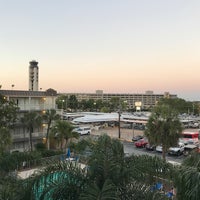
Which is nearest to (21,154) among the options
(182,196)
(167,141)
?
(167,141)

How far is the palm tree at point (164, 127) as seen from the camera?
2888 cm

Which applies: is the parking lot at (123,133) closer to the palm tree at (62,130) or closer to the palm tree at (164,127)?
the palm tree at (62,130)

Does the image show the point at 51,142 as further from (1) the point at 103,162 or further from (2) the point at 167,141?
(1) the point at 103,162

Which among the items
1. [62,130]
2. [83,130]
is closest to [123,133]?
[83,130]

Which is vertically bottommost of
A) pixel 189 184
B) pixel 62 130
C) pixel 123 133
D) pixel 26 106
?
pixel 123 133

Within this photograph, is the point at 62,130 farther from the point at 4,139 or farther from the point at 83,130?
the point at 83,130

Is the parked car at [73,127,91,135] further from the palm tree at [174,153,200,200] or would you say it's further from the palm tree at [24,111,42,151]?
the palm tree at [174,153,200,200]

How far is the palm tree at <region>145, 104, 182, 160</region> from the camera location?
28884 mm

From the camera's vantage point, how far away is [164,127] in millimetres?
28953

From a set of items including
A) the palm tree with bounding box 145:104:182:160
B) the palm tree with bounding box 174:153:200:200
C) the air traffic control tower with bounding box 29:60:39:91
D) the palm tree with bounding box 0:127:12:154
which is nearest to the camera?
the palm tree with bounding box 174:153:200:200

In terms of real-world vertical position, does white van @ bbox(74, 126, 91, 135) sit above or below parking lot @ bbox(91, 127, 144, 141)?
above

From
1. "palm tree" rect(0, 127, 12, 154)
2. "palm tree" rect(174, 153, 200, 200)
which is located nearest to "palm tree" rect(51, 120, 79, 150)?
"palm tree" rect(0, 127, 12, 154)

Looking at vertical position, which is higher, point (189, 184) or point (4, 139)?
point (189, 184)

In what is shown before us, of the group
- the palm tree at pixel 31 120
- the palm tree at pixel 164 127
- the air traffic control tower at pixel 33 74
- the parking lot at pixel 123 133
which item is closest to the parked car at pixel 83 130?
the parking lot at pixel 123 133
